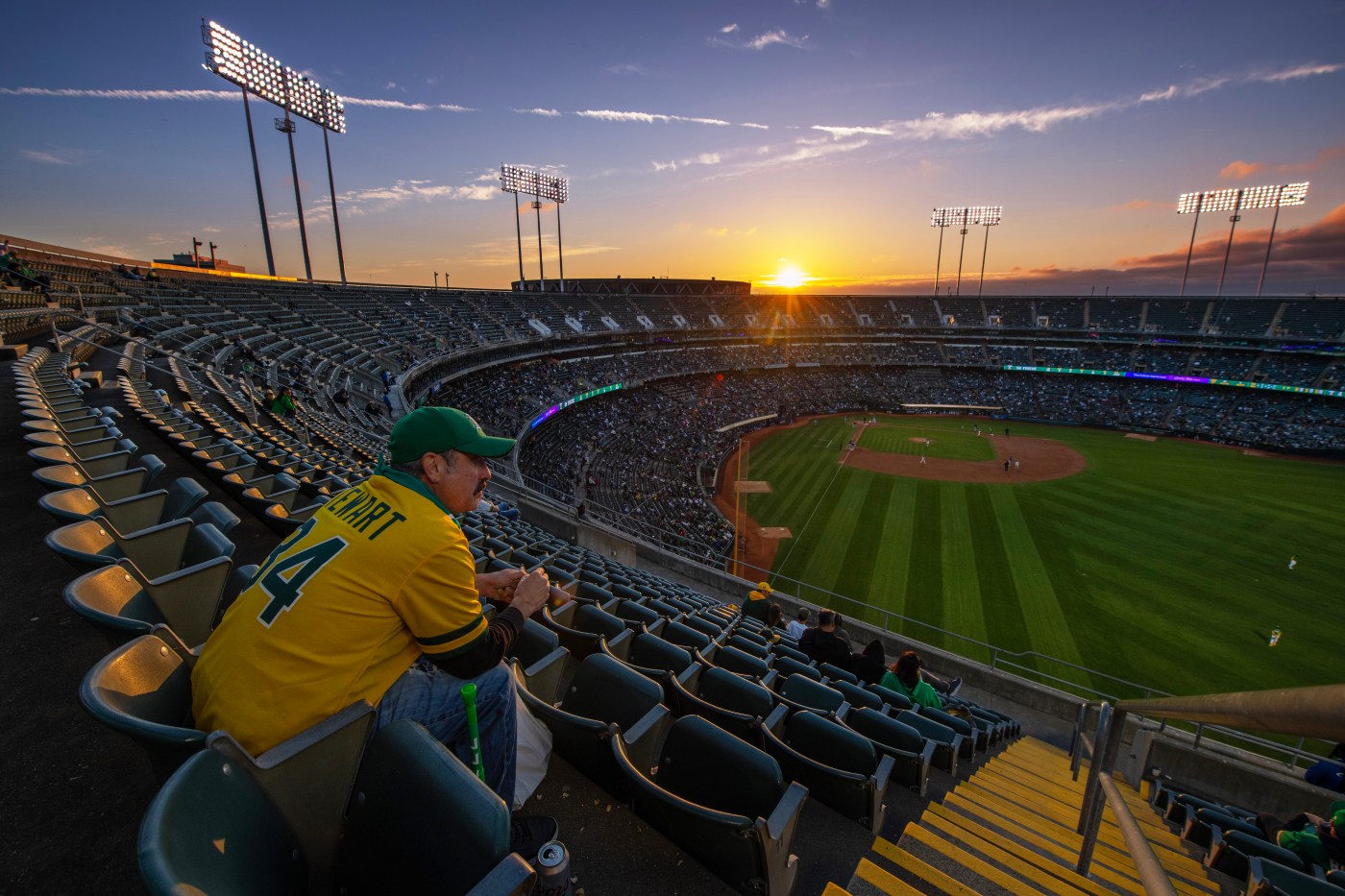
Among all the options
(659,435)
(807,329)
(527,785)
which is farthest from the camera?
Answer: (807,329)

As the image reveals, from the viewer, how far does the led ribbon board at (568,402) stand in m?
36.3

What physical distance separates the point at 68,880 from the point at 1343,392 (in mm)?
72562

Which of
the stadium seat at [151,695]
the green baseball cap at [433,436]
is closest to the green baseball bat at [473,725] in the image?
the stadium seat at [151,695]

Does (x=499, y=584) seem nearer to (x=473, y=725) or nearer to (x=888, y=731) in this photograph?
(x=473, y=725)

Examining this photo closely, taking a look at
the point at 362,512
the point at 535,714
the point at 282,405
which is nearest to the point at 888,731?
the point at 535,714

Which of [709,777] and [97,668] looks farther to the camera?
[709,777]

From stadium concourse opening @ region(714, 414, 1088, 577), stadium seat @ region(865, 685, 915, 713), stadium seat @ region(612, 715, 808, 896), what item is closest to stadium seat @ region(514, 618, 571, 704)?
stadium seat @ region(612, 715, 808, 896)

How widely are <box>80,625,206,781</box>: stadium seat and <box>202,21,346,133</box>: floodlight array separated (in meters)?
46.2

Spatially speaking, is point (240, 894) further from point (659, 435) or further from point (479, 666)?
point (659, 435)

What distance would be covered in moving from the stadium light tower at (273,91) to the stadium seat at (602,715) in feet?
151

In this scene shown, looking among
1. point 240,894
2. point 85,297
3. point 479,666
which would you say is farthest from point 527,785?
point 85,297

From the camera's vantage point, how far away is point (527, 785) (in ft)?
9.61

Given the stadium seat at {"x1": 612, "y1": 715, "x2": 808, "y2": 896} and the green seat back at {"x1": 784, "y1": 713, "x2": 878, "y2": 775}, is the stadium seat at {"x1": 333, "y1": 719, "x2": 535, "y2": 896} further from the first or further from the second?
the green seat back at {"x1": 784, "y1": 713, "x2": 878, "y2": 775}

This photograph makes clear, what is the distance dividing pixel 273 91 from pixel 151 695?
4983 centimetres
